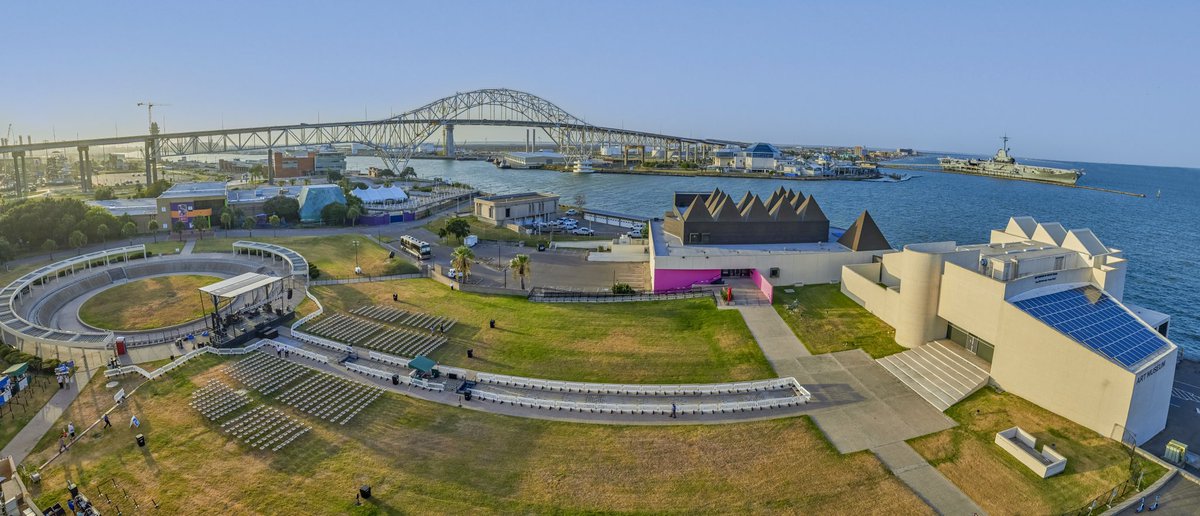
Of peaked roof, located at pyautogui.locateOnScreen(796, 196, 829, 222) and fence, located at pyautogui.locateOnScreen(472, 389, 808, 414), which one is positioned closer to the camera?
fence, located at pyautogui.locateOnScreen(472, 389, 808, 414)

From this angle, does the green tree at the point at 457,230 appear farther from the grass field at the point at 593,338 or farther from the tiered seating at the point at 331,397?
the tiered seating at the point at 331,397

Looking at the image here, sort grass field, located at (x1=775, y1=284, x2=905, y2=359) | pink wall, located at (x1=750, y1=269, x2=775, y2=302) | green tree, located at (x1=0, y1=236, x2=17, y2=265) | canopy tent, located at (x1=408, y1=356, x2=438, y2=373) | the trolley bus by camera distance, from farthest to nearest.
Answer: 1. the trolley bus
2. green tree, located at (x1=0, y1=236, x2=17, y2=265)
3. pink wall, located at (x1=750, y1=269, x2=775, y2=302)
4. grass field, located at (x1=775, y1=284, x2=905, y2=359)
5. canopy tent, located at (x1=408, y1=356, x2=438, y2=373)

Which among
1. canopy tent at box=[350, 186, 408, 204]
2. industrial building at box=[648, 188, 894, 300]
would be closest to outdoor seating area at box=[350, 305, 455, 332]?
industrial building at box=[648, 188, 894, 300]

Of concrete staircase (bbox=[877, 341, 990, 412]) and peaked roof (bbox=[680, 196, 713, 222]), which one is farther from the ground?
peaked roof (bbox=[680, 196, 713, 222])

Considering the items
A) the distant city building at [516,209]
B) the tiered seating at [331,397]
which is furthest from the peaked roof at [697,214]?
the distant city building at [516,209]

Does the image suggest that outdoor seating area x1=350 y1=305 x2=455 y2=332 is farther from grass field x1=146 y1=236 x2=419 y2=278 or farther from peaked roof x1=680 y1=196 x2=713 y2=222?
peaked roof x1=680 y1=196 x2=713 y2=222

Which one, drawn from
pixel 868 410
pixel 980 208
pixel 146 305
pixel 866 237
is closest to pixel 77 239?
pixel 146 305
